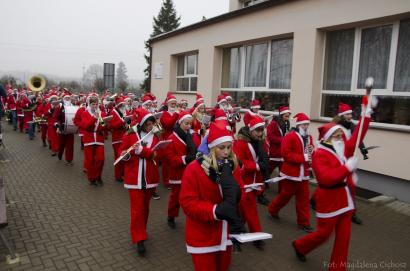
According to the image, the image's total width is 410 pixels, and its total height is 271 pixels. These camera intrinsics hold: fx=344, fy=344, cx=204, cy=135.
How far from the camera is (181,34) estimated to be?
16.4 m

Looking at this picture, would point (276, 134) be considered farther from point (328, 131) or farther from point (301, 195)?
point (328, 131)

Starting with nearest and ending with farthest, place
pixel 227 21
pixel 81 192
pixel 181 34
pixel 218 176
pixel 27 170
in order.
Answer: pixel 218 176, pixel 81 192, pixel 27 170, pixel 227 21, pixel 181 34

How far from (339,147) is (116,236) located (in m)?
3.45

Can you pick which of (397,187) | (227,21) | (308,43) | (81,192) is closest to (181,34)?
(227,21)

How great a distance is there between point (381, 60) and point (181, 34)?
10.2 m

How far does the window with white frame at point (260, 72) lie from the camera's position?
11008 mm

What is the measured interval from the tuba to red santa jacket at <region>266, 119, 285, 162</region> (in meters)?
16.6

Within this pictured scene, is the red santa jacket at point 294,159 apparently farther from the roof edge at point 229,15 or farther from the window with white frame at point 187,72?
the window with white frame at point 187,72

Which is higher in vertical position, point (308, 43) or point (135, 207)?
point (308, 43)

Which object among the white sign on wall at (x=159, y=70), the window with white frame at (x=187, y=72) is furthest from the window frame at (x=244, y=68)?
the white sign on wall at (x=159, y=70)

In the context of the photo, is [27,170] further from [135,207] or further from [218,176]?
[218,176]

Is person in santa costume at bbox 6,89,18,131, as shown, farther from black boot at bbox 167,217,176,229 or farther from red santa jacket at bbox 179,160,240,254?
red santa jacket at bbox 179,160,240,254

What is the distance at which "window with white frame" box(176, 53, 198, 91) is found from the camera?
1615 centimetres

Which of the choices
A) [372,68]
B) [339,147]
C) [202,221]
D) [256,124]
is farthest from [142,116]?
[372,68]
